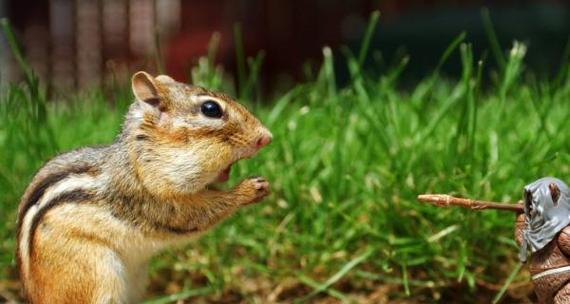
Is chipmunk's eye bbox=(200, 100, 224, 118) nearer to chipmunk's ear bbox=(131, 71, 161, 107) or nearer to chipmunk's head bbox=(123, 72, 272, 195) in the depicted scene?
chipmunk's head bbox=(123, 72, 272, 195)

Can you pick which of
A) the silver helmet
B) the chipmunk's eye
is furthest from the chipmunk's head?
the silver helmet

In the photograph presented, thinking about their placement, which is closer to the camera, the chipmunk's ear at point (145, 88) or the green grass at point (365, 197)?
the chipmunk's ear at point (145, 88)

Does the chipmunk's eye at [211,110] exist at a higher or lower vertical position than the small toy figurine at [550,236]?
higher

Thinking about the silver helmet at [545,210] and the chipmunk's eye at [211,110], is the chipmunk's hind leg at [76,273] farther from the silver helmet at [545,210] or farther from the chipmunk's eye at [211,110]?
the silver helmet at [545,210]

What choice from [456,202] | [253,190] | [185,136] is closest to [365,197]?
[253,190]

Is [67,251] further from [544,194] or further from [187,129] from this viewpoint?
[544,194]

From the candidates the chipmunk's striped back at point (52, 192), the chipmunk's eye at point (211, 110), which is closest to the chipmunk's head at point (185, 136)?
the chipmunk's eye at point (211, 110)

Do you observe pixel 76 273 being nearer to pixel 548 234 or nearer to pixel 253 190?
pixel 253 190
